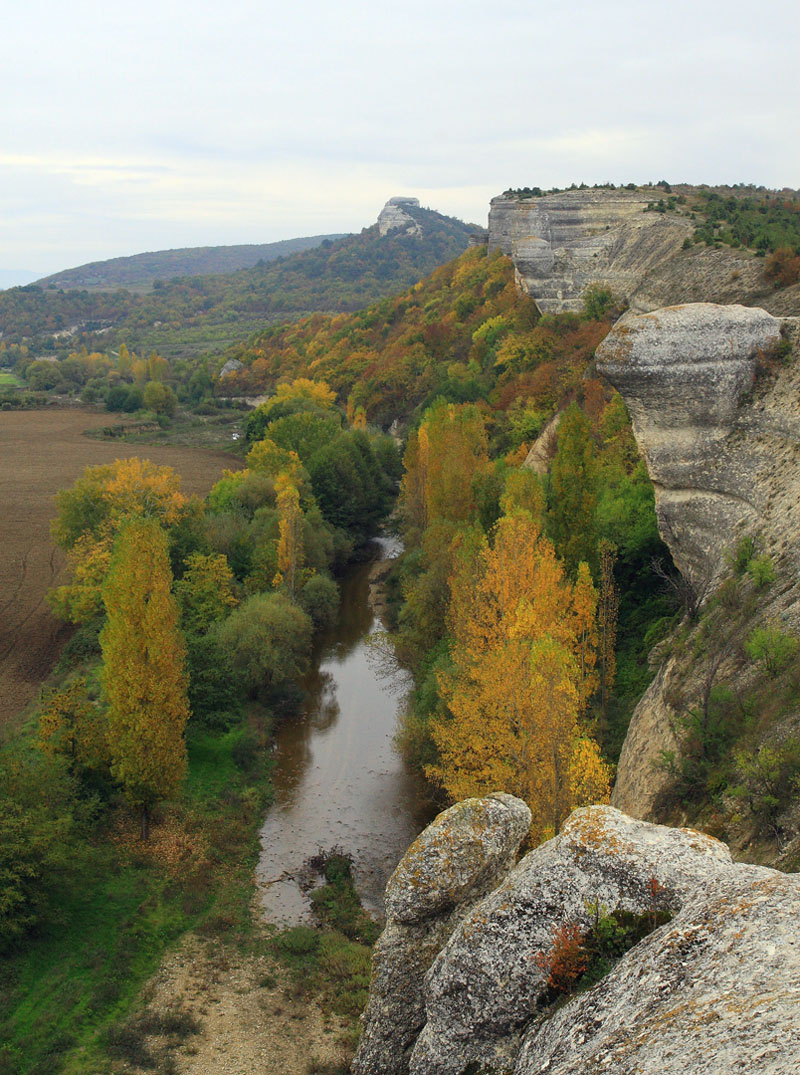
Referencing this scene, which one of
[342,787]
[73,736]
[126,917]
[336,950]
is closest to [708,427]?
[336,950]

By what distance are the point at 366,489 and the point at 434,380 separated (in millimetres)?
17901

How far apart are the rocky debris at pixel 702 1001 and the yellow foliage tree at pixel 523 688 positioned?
836 cm

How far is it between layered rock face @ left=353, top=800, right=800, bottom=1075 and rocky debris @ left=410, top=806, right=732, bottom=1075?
13mm

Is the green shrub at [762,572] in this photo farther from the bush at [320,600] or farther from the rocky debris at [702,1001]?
the bush at [320,600]

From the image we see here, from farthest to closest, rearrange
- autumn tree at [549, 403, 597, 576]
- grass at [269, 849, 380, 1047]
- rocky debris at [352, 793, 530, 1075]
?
autumn tree at [549, 403, 597, 576], grass at [269, 849, 380, 1047], rocky debris at [352, 793, 530, 1075]

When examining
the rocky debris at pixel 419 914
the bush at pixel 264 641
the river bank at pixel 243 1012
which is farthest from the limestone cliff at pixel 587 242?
the rocky debris at pixel 419 914

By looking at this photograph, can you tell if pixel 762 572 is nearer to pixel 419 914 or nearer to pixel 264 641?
pixel 419 914

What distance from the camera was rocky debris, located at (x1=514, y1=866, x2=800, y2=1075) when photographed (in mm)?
5504

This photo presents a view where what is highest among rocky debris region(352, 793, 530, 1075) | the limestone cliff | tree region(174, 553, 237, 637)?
the limestone cliff

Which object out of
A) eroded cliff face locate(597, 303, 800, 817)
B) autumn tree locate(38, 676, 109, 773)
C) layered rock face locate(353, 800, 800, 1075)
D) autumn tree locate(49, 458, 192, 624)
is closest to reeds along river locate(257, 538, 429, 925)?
autumn tree locate(38, 676, 109, 773)

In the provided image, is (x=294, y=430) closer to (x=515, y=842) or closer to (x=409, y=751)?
(x=409, y=751)

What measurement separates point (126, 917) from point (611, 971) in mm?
17076

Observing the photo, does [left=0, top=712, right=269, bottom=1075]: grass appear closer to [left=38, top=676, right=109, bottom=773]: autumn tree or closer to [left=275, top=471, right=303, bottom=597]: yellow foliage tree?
[left=38, top=676, right=109, bottom=773]: autumn tree

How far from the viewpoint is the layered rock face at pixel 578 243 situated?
54.3m
